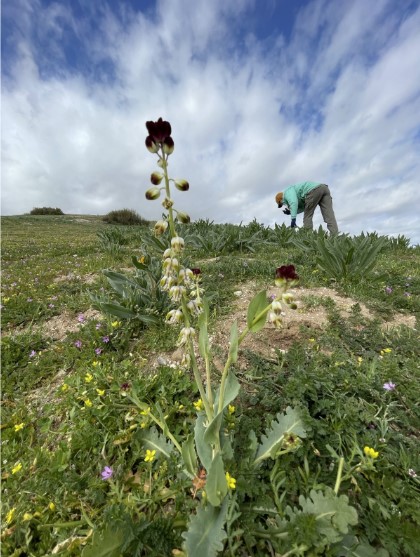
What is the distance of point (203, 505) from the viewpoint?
4.33 ft

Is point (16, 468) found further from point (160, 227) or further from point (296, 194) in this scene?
point (296, 194)

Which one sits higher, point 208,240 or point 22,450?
point 208,240

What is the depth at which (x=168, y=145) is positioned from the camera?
50.0 inches

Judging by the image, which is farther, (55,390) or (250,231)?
(250,231)

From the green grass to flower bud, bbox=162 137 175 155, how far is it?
5.08ft

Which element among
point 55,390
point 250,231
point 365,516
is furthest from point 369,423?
point 250,231

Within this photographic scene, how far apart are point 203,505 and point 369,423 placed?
1.15m

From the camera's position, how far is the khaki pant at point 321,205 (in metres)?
10.8

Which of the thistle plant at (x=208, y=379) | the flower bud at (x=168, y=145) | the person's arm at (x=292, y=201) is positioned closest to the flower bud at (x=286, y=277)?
the thistle plant at (x=208, y=379)

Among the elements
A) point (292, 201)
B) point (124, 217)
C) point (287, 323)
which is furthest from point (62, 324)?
point (124, 217)

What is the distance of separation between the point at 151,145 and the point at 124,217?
26.7 meters

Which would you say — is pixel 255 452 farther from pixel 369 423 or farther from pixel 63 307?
pixel 63 307

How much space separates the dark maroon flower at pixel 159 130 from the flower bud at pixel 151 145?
1cm

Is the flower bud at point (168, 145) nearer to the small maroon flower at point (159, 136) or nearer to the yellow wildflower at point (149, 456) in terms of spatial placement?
the small maroon flower at point (159, 136)
